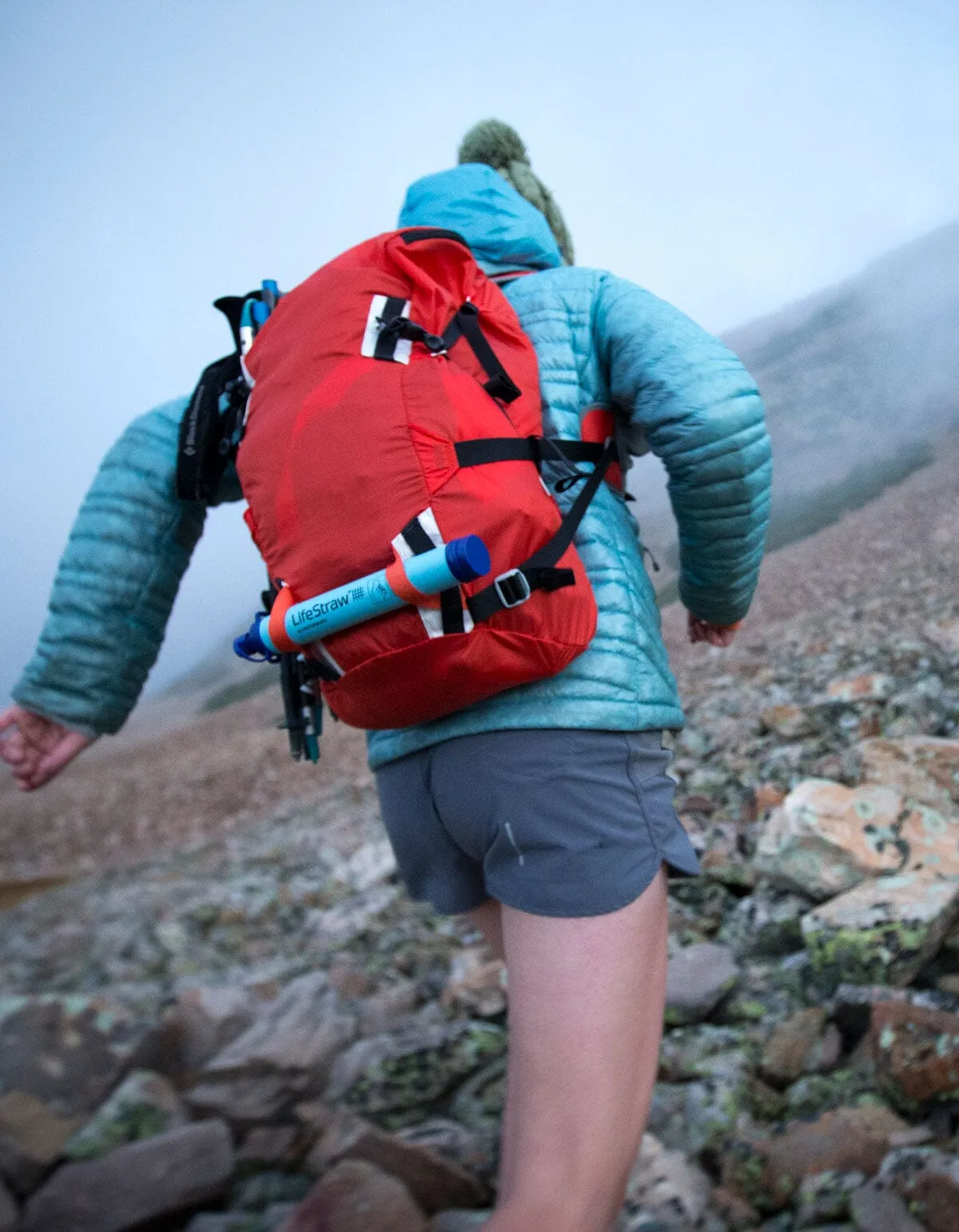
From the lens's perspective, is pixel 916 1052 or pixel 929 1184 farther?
pixel 916 1052

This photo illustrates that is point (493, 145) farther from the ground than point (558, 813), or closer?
farther from the ground

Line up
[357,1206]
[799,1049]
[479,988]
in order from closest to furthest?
1. [357,1206]
2. [799,1049]
3. [479,988]

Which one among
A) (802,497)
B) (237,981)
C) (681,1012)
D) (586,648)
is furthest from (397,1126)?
(802,497)

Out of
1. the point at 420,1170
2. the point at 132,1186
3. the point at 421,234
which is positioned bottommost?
the point at 420,1170

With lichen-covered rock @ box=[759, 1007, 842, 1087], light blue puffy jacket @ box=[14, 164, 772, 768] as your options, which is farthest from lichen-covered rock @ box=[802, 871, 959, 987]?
light blue puffy jacket @ box=[14, 164, 772, 768]

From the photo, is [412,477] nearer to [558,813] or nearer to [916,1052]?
[558,813]

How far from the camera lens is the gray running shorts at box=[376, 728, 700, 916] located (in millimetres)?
840

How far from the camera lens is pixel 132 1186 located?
→ 1.13 m

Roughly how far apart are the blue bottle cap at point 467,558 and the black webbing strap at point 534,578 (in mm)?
34

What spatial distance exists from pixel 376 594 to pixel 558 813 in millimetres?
300

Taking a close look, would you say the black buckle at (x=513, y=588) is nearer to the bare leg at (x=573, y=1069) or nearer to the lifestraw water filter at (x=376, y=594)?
the lifestraw water filter at (x=376, y=594)

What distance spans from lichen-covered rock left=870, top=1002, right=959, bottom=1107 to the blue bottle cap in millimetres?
1069

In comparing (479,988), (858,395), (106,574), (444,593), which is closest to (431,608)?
(444,593)

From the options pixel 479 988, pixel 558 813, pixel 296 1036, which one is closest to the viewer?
pixel 558 813
